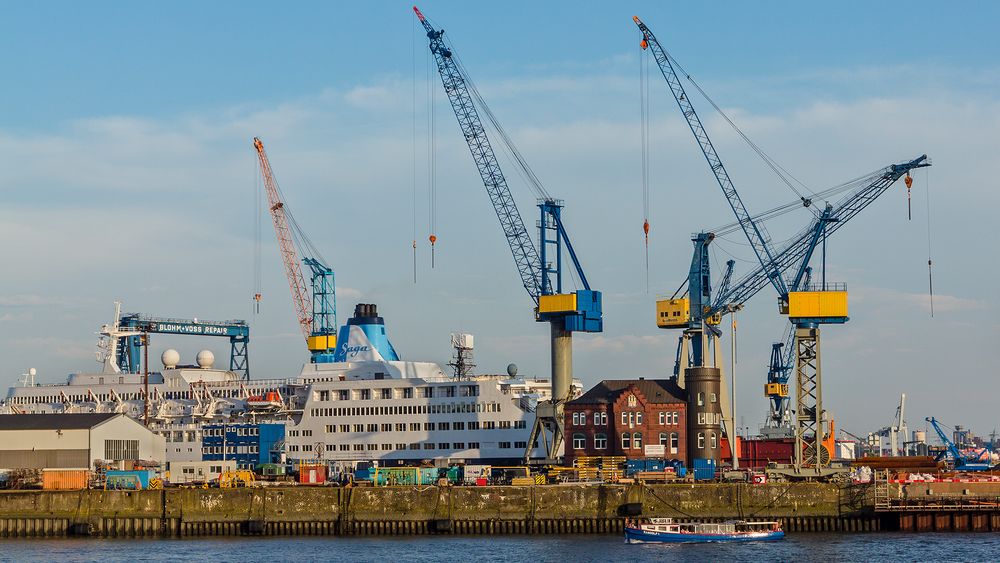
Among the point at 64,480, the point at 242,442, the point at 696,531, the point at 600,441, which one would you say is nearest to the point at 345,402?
the point at 242,442

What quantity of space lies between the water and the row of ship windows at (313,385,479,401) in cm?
4485

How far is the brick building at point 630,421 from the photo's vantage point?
130625mm

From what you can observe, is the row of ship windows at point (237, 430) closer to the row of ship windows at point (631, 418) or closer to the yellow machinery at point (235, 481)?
the row of ship windows at point (631, 418)

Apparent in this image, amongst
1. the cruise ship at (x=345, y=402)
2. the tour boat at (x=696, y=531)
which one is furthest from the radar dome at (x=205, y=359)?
the tour boat at (x=696, y=531)

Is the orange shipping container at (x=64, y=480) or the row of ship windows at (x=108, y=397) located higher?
the row of ship windows at (x=108, y=397)

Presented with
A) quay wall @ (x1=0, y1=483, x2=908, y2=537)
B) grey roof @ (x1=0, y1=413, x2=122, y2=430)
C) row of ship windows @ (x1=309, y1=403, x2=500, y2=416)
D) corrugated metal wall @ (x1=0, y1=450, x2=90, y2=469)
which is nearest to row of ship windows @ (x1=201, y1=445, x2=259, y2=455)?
row of ship windows @ (x1=309, y1=403, x2=500, y2=416)

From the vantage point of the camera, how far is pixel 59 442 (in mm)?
119688

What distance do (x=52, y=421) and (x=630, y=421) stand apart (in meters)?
50.9

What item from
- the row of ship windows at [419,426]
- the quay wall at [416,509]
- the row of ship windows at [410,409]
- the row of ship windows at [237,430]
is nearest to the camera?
the quay wall at [416,509]

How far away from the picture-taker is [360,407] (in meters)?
151

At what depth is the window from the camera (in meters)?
132

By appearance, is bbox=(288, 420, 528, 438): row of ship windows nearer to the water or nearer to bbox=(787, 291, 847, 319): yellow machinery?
bbox=(787, 291, 847, 319): yellow machinery

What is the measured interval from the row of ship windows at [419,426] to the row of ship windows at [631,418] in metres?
11.4

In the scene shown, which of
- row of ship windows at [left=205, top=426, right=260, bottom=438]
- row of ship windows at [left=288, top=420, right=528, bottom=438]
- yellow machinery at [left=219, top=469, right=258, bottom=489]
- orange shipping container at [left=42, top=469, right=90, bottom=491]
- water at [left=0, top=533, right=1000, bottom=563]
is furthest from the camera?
row of ship windows at [left=205, top=426, right=260, bottom=438]
